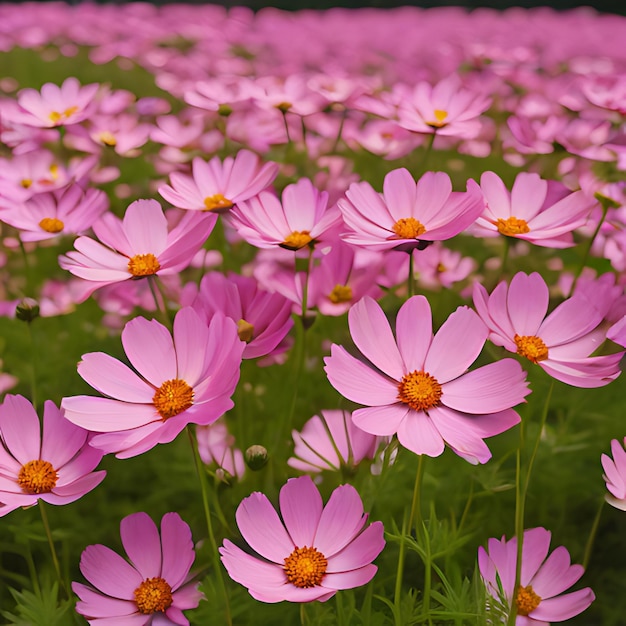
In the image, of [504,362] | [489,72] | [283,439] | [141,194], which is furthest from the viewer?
[489,72]

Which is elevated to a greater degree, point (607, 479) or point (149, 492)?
point (607, 479)

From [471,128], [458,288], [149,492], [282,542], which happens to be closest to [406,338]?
[282,542]

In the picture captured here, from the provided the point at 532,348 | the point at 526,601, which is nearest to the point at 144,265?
the point at 532,348

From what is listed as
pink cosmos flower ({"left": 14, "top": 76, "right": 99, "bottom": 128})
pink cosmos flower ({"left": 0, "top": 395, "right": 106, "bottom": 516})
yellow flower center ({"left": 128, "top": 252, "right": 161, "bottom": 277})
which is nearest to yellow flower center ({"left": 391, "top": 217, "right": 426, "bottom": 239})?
yellow flower center ({"left": 128, "top": 252, "right": 161, "bottom": 277})

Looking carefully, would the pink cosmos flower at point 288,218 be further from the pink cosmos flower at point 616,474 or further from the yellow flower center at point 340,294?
the pink cosmos flower at point 616,474

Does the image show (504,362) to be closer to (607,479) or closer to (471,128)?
(607,479)
